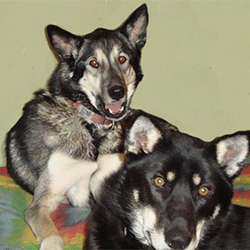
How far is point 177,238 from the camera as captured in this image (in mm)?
2010

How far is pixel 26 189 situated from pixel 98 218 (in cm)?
119

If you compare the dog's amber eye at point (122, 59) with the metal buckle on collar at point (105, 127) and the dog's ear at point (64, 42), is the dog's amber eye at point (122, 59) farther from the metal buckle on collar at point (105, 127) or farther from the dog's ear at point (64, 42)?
the metal buckle on collar at point (105, 127)

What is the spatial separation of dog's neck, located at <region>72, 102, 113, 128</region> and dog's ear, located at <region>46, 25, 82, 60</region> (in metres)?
0.38

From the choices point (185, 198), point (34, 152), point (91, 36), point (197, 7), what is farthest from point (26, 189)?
point (197, 7)

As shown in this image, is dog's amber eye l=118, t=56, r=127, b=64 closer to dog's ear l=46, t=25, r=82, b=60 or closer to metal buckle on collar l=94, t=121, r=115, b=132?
dog's ear l=46, t=25, r=82, b=60

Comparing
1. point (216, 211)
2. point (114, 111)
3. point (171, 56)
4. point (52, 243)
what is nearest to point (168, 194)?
point (216, 211)

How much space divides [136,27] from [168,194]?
172 centimetres

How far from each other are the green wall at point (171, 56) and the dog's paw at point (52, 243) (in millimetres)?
1589

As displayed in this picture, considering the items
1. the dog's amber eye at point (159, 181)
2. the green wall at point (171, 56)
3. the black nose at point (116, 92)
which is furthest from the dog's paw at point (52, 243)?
the green wall at point (171, 56)

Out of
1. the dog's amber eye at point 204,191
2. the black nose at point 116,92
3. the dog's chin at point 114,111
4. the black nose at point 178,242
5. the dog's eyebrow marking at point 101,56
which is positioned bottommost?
the black nose at point 178,242

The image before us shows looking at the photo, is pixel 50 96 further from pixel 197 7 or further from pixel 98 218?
pixel 197 7

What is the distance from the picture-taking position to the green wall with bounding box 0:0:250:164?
385 cm

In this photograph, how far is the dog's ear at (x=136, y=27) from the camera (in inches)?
135

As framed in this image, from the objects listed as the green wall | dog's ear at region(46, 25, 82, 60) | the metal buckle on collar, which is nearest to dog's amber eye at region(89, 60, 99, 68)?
dog's ear at region(46, 25, 82, 60)
